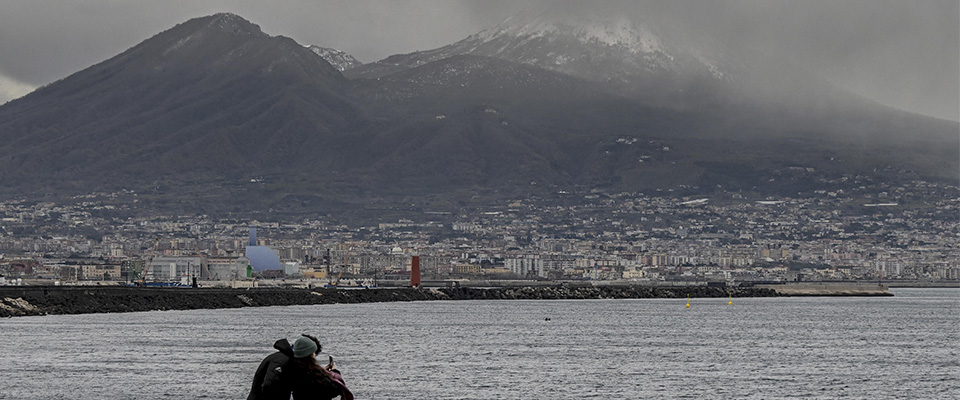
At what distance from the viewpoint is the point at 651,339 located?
73.9m

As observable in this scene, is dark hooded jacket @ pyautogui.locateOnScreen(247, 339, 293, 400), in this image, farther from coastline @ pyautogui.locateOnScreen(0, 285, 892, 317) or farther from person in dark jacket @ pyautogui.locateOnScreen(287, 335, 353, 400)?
coastline @ pyautogui.locateOnScreen(0, 285, 892, 317)

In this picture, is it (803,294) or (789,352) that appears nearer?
(789,352)

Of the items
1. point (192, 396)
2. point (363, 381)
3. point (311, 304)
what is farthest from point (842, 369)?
point (311, 304)

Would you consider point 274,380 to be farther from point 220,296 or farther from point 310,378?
point 220,296

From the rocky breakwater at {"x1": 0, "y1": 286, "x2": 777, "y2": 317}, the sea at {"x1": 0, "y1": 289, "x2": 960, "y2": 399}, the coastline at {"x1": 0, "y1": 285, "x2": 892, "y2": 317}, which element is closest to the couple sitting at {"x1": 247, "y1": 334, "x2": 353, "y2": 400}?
the sea at {"x1": 0, "y1": 289, "x2": 960, "y2": 399}

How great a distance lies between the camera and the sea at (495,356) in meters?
45.2

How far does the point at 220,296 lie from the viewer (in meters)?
115

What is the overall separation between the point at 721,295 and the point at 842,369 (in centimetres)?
12041

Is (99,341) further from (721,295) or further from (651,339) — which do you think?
(721,295)

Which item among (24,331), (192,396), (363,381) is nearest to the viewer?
(192,396)

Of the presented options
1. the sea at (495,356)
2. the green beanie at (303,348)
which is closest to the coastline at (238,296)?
the sea at (495,356)

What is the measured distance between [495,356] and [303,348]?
40282 mm

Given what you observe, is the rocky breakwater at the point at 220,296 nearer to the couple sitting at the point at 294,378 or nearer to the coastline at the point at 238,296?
the coastline at the point at 238,296

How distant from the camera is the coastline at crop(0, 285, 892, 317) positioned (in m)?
94.3
